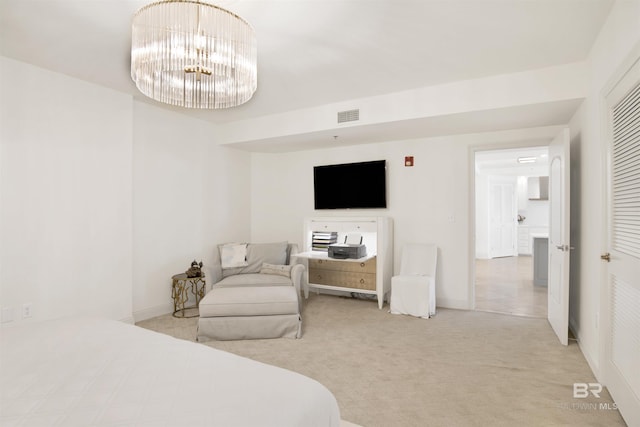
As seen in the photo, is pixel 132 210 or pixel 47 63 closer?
pixel 47 63

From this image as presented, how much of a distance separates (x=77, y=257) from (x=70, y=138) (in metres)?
1.12

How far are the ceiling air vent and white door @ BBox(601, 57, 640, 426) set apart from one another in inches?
85.0

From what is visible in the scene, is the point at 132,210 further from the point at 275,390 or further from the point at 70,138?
the point at 275,390

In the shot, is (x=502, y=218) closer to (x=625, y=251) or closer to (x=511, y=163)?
(x=511, y=163)

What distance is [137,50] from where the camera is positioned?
1.82m

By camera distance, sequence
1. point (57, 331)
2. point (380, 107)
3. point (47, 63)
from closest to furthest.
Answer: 1. point (57, 331)
2. point (47, 63)
3. point (380, 107)

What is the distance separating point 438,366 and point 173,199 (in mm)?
3439

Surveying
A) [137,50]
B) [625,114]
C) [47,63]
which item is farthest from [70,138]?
[625,114]

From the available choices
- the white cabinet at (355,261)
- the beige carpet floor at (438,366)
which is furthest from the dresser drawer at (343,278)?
the beige carpet floor at (438,366)

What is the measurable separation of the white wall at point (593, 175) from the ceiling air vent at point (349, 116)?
6.68 feet

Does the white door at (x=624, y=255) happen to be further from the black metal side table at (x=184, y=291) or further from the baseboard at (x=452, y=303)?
the black metal side table at (x=184, y=291)

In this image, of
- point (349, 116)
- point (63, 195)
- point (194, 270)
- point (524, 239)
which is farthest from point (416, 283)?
point (524, 239)

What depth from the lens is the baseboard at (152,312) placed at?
3757 millimetres

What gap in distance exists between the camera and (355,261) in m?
4.24
